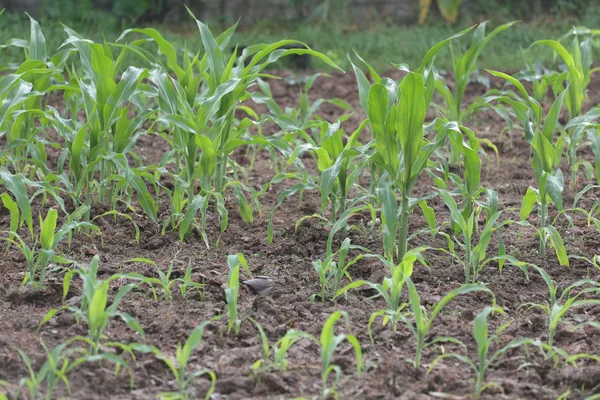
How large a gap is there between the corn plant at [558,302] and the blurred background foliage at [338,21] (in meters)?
4.51

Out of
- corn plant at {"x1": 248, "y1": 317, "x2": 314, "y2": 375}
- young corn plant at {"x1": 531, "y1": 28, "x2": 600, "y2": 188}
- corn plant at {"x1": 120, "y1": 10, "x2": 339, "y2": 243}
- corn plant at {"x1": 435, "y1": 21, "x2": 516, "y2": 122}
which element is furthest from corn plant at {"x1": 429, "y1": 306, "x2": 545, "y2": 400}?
corn plant at {"x1": 435, "y1": 21, "x2": 516, "y2": 122}

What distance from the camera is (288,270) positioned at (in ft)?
11.6

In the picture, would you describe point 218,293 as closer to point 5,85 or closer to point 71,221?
point 71,221

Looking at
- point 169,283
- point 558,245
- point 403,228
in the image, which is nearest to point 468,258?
point 403,228

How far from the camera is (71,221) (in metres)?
3.43

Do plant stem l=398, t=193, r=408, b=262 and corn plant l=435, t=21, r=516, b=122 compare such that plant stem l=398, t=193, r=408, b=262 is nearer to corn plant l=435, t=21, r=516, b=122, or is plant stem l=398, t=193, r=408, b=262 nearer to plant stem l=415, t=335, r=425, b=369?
plant stem l=415, t=335, r=425, b=369

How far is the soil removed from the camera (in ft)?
8.58

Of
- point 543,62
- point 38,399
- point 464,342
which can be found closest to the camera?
point 38,399

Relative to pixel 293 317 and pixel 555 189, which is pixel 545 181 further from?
pixel 293 317

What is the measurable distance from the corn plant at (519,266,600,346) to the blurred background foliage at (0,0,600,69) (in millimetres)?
4506

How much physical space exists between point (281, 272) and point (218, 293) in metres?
0.36

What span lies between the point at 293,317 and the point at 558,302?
961 millimetres

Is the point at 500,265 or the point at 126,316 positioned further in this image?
the point at 500,265

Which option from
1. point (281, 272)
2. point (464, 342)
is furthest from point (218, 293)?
point (464, 342)
